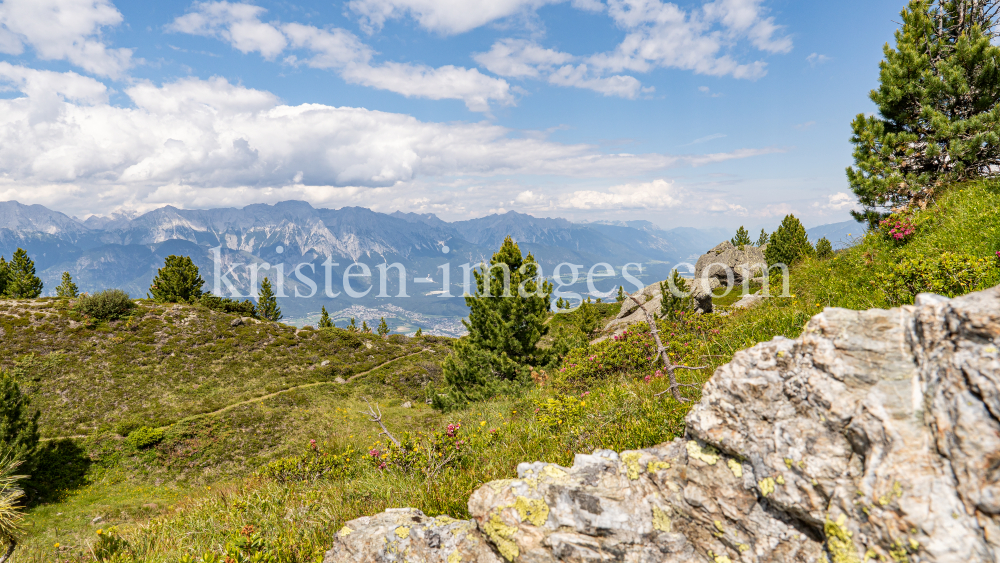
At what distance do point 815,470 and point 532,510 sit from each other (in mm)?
2286

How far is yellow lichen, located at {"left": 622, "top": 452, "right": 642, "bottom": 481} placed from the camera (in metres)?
3.70

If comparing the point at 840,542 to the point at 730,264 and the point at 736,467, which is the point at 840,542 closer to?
the point at 736,467

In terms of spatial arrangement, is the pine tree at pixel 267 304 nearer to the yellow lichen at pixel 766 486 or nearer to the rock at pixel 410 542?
the rock at pixel 410 542

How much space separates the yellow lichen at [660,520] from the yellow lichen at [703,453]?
564mm

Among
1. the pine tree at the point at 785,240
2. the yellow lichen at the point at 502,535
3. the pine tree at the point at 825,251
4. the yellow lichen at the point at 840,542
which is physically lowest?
the yellow lichen at the point at 502,535

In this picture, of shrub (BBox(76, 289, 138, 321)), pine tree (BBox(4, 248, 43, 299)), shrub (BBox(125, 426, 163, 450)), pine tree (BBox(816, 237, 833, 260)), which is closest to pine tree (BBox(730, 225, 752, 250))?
pine tree (BBox(816, 237, 833, 260))

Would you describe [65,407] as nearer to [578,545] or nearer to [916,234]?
[578,545]

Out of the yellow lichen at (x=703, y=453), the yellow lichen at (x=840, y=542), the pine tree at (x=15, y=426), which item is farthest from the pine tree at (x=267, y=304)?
the yellow lichen at (x=840, y=542)

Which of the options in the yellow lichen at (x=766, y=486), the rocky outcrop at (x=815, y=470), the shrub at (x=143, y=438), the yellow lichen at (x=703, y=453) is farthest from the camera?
the shrub at (x=143, y=438)

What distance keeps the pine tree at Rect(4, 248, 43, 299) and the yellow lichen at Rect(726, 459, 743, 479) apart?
3376 inches

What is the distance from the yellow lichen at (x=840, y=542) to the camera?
2.36 metres

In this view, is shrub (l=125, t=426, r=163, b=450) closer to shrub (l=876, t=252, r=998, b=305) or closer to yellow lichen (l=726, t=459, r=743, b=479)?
yellow lichen (l=726, t=459, r=743, b=479)

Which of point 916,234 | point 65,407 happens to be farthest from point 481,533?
point 65,407

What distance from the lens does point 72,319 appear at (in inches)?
1526
